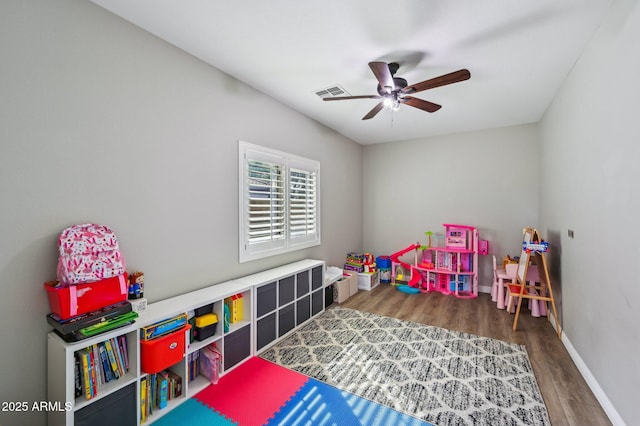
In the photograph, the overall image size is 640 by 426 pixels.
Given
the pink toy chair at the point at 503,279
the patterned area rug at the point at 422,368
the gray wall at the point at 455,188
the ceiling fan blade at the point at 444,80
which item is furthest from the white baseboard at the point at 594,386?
the ceiling fan blade at the point at 444,80

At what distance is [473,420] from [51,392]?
2613 millimetres

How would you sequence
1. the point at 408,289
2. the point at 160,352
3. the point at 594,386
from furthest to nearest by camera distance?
the point at 408,289, the point at 594,386, the point at 160,352

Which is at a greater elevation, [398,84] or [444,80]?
[398,84]

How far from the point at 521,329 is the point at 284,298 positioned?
272 cm

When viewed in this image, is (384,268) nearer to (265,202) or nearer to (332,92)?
(265,202)

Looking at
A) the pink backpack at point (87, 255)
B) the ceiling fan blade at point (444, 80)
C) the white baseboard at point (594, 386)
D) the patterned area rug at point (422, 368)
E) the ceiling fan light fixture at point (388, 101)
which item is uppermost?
the ceiling fan light fixture at point (388, 101)

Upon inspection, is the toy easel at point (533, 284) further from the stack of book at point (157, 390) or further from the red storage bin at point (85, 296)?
the red storage bin at point (85, 296)

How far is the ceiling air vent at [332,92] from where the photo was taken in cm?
293

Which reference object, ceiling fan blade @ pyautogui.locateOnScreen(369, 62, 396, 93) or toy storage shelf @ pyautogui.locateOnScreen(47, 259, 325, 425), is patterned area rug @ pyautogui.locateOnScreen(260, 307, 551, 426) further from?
ceiling fan blade @ pyautogui.locateOnScreen(369, 62, 396, 93)

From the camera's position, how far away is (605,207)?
187cm

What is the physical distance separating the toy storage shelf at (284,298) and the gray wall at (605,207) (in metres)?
2.54

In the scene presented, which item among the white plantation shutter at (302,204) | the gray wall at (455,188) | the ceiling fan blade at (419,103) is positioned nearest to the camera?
the ceiling fan blade at (419,103)

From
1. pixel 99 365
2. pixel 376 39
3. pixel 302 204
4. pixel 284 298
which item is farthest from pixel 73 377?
pixel 376 39

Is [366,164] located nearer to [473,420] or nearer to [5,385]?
[473,420]
